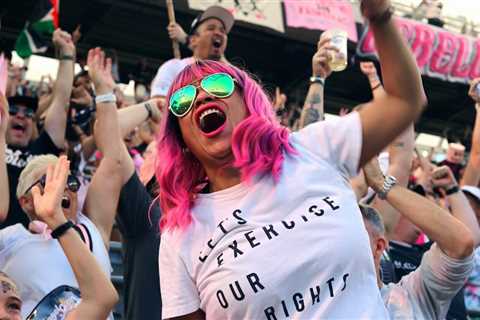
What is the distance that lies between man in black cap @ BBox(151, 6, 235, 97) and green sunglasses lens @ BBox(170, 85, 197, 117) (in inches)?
100

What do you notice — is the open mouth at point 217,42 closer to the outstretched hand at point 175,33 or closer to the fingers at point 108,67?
the outstretched hand at point 175,33

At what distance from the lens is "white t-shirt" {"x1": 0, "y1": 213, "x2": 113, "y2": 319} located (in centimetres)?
288

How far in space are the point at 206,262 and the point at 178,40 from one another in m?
3.53

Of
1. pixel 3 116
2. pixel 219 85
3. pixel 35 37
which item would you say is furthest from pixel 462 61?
pixel 219 85

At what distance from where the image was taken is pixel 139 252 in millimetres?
3096

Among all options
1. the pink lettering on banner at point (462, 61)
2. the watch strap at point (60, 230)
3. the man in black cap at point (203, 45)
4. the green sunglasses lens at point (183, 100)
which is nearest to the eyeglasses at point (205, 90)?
the green sunglasses lens at point (183, 100)

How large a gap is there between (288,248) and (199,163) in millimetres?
489

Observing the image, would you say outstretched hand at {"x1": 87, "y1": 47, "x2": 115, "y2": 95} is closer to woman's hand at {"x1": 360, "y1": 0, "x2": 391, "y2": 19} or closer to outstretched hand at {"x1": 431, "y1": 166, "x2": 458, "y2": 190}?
outstretched hand at {"x1": 431, "y1": 166, "x2": 458, "y2": 190}

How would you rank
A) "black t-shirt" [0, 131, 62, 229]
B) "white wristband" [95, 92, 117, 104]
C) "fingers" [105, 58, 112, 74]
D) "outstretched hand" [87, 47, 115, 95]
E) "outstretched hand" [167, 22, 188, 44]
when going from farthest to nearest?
"outstretched hand" [167, 22, 188, 44]
"black t-shirt" [0, 131, 62, 229]
"fingers" [105, 58, 112, 74]
"outstretched hand" [87, 47, 115, 95]
"white wristband" [95, 92, 117, 104]

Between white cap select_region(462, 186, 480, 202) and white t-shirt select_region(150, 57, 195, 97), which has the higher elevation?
white t-shirt select_region(150, 57, 195, 97)

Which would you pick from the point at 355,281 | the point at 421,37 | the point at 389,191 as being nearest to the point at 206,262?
the point at 355,281

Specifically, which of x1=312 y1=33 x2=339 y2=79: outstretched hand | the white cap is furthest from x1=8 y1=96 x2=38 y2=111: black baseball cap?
the white cap

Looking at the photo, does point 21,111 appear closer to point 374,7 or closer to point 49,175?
point 49,175

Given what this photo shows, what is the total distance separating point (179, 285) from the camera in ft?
5.95
